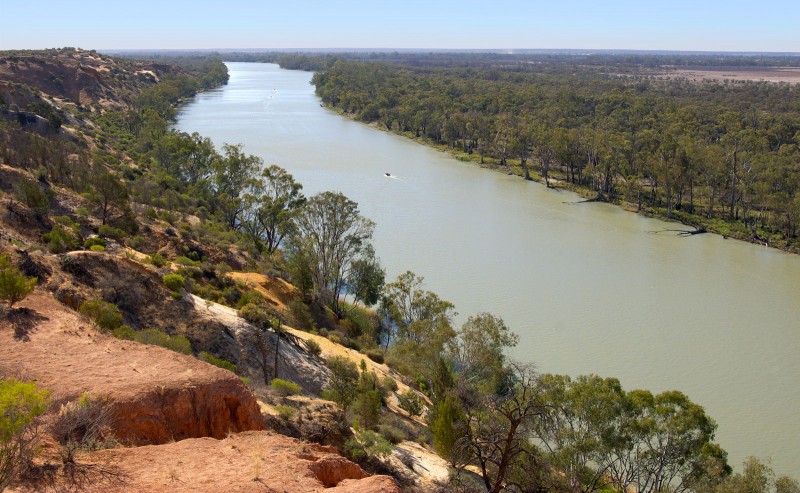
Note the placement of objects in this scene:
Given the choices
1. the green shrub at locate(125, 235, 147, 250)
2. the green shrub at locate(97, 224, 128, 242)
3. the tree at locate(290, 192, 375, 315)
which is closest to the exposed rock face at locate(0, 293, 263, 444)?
the green shrub at locate(97, 224, 128, 242)

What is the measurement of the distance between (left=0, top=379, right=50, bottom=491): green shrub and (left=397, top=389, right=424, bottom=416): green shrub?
36.5ft

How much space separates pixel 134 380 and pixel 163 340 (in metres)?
4.21

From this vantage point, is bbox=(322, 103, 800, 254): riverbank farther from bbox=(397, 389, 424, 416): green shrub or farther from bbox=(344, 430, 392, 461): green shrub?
bbox=(344, 430, 392, 461): green shrub

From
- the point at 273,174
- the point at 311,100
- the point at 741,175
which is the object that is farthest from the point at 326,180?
the point at 311,100

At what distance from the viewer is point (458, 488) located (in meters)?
11.7

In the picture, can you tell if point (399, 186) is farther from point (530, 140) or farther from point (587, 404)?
point (587, 404)

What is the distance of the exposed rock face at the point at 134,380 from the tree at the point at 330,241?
583 inches

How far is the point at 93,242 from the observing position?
68.8 ft

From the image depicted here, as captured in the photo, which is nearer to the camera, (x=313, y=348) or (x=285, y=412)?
(x=285, y=412)

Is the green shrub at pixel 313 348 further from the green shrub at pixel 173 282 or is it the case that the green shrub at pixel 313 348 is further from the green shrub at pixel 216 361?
the green shrub at pixel 173 282

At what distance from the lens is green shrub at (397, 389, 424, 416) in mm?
18406

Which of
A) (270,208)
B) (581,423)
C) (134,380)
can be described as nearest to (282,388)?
(134,380)

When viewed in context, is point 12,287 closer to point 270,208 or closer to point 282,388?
point 282,388

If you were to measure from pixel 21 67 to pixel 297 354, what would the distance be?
73.3 m
